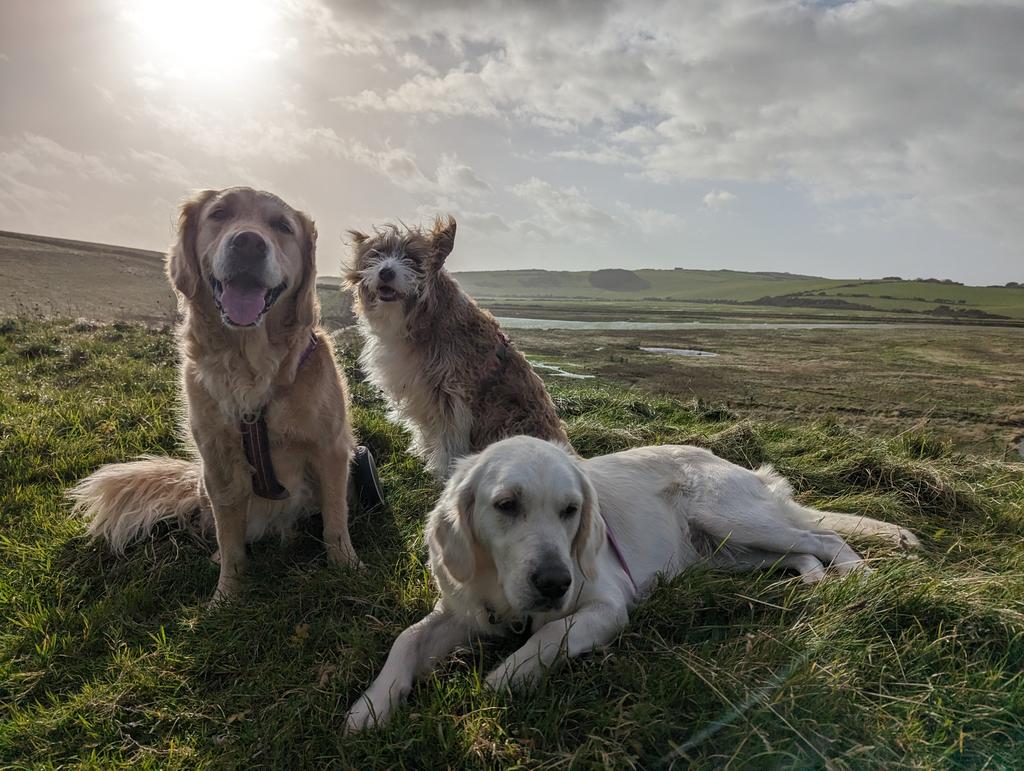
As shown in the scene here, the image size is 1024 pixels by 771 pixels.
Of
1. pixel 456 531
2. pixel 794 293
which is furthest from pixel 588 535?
pixel 794 293

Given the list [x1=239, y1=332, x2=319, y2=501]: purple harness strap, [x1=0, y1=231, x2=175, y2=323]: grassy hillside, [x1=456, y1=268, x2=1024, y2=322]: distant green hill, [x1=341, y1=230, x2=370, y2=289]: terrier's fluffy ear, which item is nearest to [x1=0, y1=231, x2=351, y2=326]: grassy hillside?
[x1=0, y1=231, x2=175, y2=323]: grassy hillside

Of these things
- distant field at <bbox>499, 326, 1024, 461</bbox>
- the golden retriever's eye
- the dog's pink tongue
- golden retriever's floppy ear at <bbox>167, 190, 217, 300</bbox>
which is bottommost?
distant field at <bbox>499, 326, 1024, 461</bbox>

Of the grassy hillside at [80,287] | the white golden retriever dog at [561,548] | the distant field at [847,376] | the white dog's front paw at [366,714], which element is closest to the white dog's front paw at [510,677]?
the white golden retriever dog at [561,548]

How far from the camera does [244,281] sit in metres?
3.30

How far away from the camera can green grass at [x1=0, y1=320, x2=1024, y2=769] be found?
81.0 inches

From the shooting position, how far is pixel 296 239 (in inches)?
145

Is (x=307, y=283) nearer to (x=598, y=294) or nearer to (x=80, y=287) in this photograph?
(x=80, y=287)

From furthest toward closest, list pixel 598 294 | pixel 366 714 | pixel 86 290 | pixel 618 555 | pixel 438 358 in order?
pixel 598 294
pixel 86 290
pixel 438 358
pixel 618 555
pixel 366 714

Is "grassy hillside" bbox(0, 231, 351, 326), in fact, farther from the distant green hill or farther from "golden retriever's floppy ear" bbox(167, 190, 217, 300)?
the distant green hill

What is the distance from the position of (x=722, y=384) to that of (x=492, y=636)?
11.2 meters

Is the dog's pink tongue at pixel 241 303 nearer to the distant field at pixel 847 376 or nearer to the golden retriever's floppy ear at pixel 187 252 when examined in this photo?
the golden retriever's floppy ear at pixel 187 252

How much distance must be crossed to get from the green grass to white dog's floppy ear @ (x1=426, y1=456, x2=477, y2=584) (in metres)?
0.42

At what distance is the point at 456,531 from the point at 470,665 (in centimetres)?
59

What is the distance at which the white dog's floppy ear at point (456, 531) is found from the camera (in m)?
2.70
